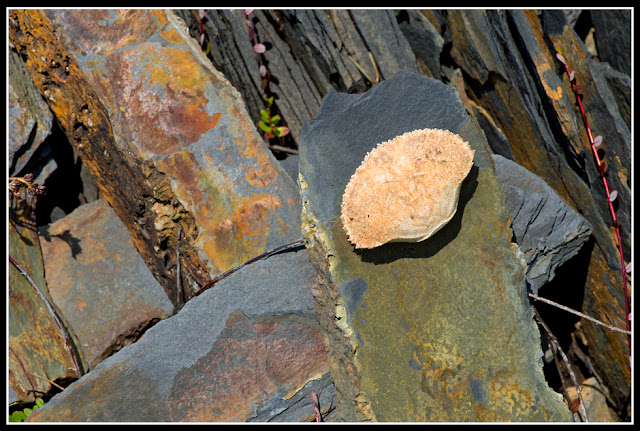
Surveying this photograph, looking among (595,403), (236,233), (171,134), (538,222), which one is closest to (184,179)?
(171,134)

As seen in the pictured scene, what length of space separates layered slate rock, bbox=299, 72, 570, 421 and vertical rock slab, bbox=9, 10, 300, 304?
1.51 ft

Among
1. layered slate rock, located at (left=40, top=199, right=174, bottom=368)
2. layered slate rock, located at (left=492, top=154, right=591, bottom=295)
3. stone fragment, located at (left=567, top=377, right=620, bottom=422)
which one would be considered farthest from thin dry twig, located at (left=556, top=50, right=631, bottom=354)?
layered slate rock, located at (left=40, top=199, right=174, bottom=368)

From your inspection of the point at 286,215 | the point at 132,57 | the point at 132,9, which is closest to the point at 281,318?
the point at 286,215

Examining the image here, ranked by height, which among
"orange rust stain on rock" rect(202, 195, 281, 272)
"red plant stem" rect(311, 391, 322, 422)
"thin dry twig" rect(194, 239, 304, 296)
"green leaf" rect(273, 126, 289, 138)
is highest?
"green leaf" rect(273, 126, 289, 138)

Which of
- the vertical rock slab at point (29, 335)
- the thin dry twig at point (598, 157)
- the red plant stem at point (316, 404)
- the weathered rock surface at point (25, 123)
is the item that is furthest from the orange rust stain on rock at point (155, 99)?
the thin dry twig at point (598, 157)

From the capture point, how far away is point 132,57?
226cm

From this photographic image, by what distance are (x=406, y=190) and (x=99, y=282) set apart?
1.75 metres

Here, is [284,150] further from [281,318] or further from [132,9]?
[281,318]

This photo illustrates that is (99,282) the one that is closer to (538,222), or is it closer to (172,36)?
(172,36)

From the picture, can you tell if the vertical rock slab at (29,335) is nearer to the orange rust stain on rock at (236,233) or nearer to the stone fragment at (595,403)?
the orange rust stain on rock at (236,233)

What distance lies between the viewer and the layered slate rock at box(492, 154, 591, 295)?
2.22 meters

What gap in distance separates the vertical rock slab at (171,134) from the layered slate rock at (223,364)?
267mm

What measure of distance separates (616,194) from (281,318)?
1.71 metres

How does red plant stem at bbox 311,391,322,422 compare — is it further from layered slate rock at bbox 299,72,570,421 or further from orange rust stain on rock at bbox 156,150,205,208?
orange rust stain on rock at bbox 156,150,205,208
